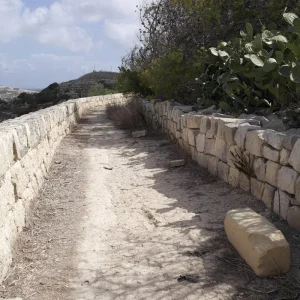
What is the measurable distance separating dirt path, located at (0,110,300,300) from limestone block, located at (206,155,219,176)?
0.14 metres

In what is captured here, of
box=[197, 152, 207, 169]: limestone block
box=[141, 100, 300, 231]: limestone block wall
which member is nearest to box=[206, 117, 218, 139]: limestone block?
box=[141, 100, 300, 231]: limestone block wall

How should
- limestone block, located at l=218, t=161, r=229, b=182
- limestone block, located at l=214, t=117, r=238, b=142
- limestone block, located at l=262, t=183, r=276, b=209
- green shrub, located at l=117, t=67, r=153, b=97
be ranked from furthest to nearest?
green shrub, located at l=117, t=67, r=153, b=97, limestone block, located at l=218, t=161, r=229, b=182, limestone block, located at l=214, t=117, r=238, b=142, limestone block, located at l=262, t=183, r=276, b=209

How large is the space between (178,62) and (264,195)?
5.37 meters

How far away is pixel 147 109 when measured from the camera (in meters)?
11.7

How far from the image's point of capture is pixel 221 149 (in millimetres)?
5602

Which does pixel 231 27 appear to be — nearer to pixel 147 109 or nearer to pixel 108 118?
pixel 147 109

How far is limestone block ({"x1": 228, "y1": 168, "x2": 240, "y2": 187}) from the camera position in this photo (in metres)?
5.09

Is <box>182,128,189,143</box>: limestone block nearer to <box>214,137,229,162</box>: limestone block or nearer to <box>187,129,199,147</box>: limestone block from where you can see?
<box>187,129,199,147</box>: limestone block

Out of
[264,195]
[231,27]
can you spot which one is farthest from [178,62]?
[264,195]

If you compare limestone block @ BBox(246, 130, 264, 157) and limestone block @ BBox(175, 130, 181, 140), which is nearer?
limestone block @ BBox(246, 130, 264, 157)

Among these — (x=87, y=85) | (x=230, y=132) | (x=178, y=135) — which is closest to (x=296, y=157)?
(x=230, y=132)

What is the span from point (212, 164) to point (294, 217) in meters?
2.21

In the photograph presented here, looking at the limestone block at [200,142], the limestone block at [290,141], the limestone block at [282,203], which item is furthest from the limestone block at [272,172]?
the limestone block at [200,142]

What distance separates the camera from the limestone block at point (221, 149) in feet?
18.0
